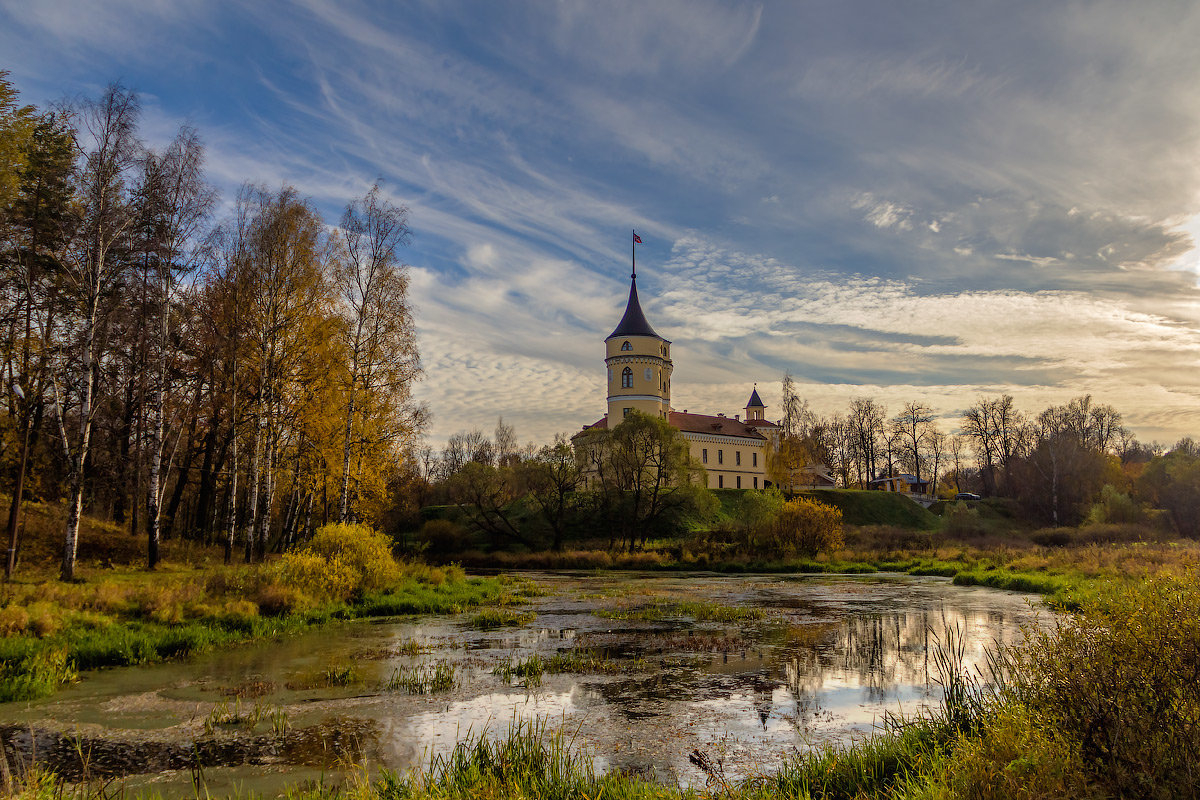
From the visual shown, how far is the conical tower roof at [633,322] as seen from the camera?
225ft

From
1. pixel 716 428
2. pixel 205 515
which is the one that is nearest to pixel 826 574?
pixel 205 515

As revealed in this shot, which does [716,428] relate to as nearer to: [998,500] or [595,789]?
[998,500]

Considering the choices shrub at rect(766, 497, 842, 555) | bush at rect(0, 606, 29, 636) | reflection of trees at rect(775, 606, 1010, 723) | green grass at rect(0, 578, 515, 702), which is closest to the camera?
green grass at rect(0, 578, 515, 702)

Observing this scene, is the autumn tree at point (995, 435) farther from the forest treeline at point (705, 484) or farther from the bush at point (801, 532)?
the bush at point (801, 532)

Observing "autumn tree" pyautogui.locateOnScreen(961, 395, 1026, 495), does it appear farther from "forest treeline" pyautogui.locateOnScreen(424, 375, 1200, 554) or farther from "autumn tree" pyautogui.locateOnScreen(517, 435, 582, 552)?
"autumn tree" pyautogui.locateOnScreen(517, 435, 582, 552)

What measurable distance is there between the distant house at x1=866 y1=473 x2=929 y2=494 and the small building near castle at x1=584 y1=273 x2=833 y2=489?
13084 millimetres

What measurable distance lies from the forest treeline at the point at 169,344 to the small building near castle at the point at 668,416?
3454cm

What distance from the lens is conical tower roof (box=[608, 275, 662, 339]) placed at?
6862 cm

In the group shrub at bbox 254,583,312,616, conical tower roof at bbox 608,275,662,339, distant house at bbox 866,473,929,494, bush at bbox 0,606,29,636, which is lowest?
shrub at bbox 254,583,312,616

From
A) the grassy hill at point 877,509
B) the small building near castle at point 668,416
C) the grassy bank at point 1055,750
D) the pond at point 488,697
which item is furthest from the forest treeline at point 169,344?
the grassy hill at point 877,509

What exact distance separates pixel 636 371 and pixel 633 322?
5.28 metres

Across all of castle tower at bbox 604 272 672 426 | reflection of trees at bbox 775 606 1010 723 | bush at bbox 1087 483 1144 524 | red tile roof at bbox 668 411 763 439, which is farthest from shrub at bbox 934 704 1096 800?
red tile roof at bbox 668 411 763 439

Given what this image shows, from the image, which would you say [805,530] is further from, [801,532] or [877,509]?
[877,509]

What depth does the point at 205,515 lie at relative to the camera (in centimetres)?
3191
